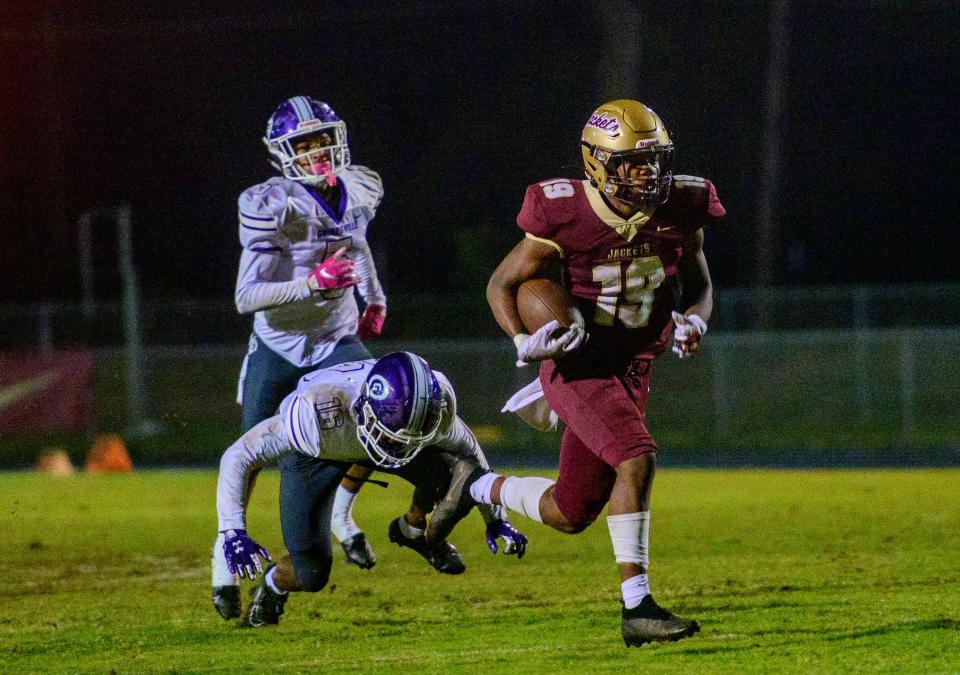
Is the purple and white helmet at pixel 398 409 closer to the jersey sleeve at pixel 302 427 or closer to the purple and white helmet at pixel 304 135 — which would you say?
the jersey sleeve at pixel 302 427

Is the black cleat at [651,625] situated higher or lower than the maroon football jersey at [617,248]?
lower

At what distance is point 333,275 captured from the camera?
6223mm

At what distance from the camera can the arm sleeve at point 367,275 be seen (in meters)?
7.02

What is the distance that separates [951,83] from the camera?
95.2 ft

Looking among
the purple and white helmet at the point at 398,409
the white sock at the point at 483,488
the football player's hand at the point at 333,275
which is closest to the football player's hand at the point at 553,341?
the purple and white helmet at the point at 398,409

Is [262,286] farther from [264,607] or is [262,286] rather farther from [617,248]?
[617,248]

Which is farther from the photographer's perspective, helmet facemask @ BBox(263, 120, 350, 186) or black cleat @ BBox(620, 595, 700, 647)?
helmet facemask @ BBox(263, 120, 350, 186)

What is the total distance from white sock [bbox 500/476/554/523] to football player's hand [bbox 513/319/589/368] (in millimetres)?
732

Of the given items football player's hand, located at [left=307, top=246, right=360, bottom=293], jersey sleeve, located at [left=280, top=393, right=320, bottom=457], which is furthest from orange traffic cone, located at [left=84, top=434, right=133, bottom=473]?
jersey sleeve, located at [left=280, top=393, right=320, bottom=457]

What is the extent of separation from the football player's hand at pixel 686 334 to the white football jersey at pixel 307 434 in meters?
0.94

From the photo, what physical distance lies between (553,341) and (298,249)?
1.89 meters

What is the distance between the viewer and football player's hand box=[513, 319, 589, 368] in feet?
17.2

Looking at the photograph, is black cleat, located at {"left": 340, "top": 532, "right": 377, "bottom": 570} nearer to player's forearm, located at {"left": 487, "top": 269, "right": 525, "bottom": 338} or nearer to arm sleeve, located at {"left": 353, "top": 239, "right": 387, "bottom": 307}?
arm sleeve, located at {"left": 353, "top": 239, "right": 387, "bottom": 307}

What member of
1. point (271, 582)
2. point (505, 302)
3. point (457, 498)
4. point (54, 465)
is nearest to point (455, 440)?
point (457, 498)
